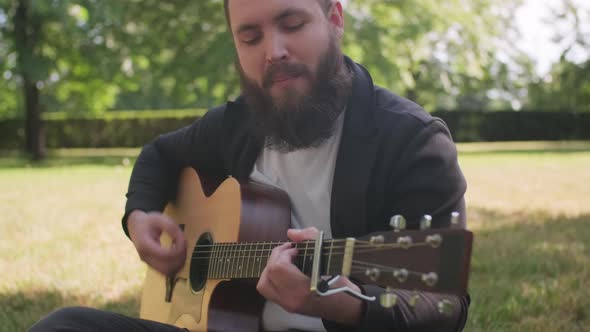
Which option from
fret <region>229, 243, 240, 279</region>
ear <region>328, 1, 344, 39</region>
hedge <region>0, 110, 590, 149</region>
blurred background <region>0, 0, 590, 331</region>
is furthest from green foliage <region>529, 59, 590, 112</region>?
fret <region>229, 243, 240, 279</region>

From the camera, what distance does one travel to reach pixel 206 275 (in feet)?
7.72

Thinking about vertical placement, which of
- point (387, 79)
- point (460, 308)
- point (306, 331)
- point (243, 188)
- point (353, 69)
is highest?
point (353, 69)

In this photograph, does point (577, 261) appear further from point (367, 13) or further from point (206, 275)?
point (367, 13)

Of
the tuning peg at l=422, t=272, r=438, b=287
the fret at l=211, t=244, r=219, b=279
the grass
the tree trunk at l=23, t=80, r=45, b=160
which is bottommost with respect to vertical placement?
the tree trunk at l=23, t=80, r=45, b=160

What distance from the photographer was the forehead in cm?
205

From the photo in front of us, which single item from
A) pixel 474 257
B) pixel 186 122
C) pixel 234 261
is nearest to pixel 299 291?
pixel 234 261

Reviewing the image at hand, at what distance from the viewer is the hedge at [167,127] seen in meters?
25.4

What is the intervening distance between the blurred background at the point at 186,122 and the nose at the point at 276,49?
1851mm

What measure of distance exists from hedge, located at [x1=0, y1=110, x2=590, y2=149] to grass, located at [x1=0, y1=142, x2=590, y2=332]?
54.6ft

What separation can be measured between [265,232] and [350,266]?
67 centimetres

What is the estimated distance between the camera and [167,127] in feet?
83.9

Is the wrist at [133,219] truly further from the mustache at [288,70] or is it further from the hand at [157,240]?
the mustache at [288,70]

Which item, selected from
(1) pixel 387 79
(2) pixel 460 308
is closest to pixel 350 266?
(2) pixel 460 308

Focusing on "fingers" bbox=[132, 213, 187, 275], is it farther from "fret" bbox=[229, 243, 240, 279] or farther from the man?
"fret" bbox=[229, 243, 240, 279]
